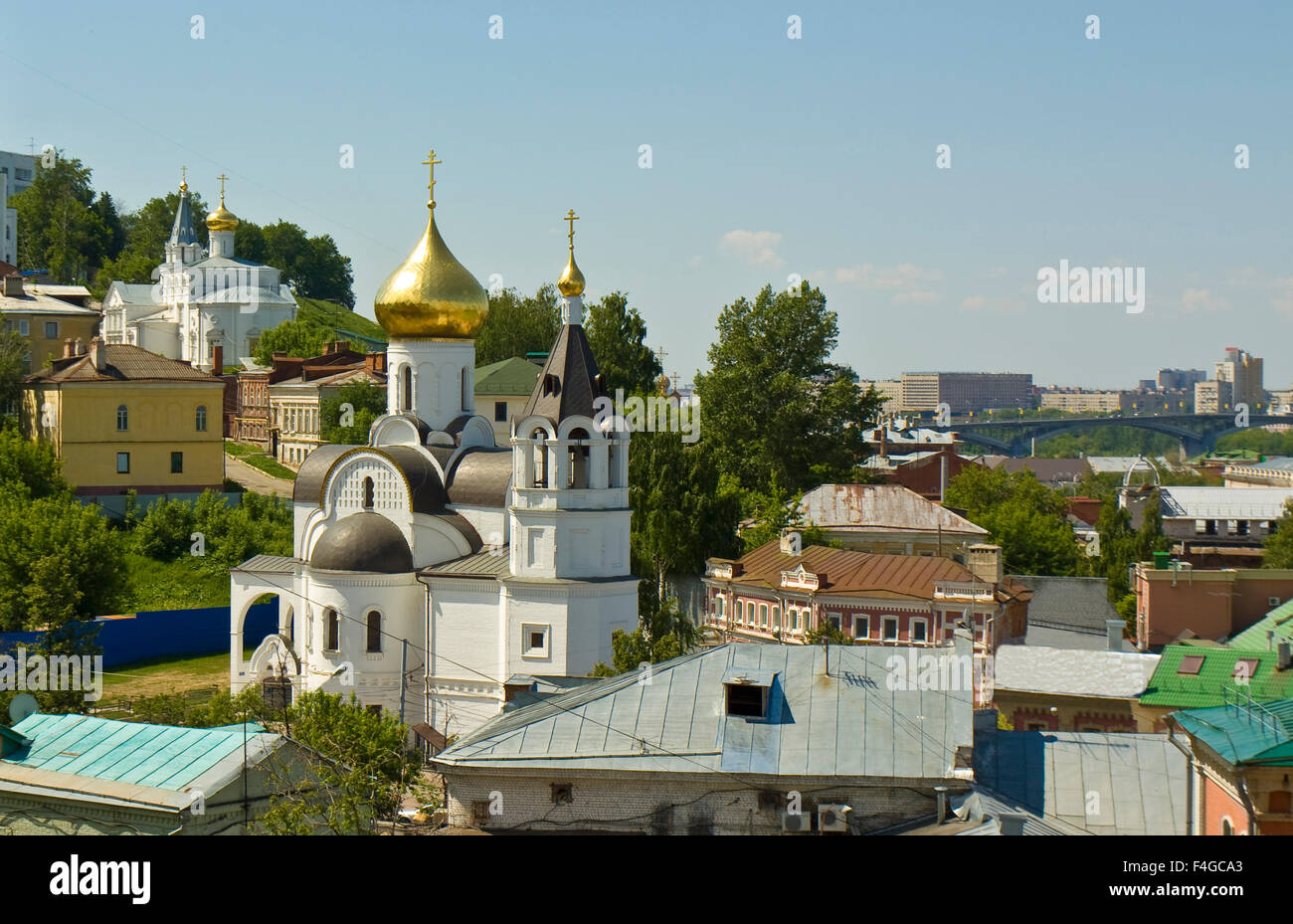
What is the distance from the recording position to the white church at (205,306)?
61.3 metres

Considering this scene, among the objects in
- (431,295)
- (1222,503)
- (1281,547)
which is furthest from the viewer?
(1222,503)

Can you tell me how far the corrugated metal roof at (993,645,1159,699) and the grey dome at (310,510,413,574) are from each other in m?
10.2

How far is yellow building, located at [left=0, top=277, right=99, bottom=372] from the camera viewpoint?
53.8 m

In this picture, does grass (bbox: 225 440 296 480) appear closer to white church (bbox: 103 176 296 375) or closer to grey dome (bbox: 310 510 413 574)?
white church (bbox: 103 176 296 375)

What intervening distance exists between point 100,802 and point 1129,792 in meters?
8.55

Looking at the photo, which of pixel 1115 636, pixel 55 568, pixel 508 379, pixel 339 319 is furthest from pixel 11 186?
pixel 1115 636

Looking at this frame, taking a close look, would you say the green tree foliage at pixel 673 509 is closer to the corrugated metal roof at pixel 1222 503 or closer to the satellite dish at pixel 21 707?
the satellite dish at pixel 21 707

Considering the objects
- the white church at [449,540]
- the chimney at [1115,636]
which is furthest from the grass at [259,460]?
the chimney at [1115,636]

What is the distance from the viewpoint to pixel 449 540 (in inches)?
1037

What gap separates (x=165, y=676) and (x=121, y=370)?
12.6 metres

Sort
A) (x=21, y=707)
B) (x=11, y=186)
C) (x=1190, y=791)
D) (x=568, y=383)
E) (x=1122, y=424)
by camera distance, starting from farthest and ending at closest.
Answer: (x=1122, y=424) → (x=11, y=186) → (x=568, y=383) → (x=21, y=707) → (x=1190, y=791)

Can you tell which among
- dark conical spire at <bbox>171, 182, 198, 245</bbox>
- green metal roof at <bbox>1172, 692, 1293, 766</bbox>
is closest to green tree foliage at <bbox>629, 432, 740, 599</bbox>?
green metal roof at <bbox>1172, 692, 1293, 766</bbox>

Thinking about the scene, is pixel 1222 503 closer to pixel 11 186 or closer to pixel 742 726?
pixel 742 726
